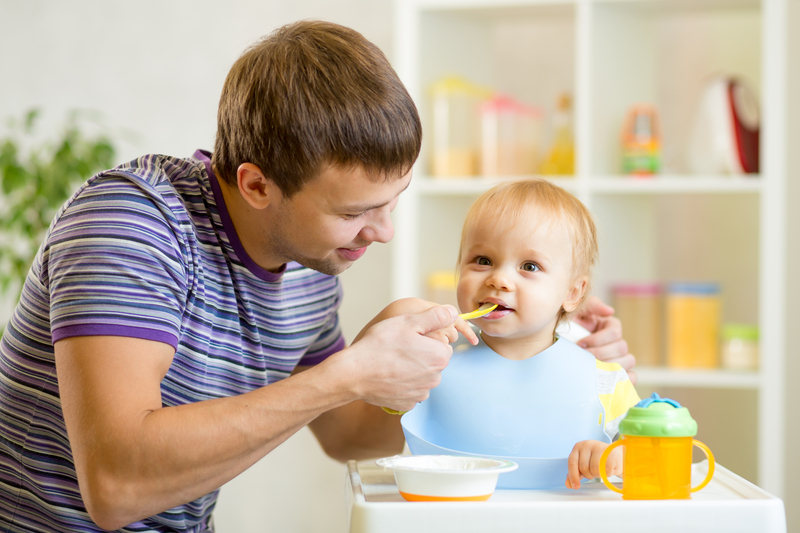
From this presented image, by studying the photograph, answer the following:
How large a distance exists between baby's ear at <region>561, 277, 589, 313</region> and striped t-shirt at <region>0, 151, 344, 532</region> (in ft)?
1.38

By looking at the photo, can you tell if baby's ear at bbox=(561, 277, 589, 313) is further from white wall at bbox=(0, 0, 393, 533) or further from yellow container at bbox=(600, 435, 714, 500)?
white wall at bbox=(0, 0, 393, 533)

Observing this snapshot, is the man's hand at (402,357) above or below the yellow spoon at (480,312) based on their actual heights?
below

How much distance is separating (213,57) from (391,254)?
0.95m

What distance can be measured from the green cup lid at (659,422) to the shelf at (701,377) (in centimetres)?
127

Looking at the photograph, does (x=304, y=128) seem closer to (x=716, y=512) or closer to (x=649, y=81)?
(x=716, y=512)

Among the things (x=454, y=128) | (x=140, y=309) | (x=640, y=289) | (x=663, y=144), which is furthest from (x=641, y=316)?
(x=140, y=309)

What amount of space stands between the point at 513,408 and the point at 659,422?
0.25 metres

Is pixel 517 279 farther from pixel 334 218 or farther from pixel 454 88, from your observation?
pixel 454 88

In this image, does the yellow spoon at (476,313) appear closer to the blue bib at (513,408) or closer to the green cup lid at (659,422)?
the blue bib at (513,408)

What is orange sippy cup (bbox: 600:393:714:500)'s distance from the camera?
30.9 inches

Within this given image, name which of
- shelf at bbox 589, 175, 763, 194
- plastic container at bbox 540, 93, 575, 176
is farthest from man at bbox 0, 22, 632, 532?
plastic container at bbox 540, 93, 575, 176

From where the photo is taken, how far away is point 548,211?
3.59 ft

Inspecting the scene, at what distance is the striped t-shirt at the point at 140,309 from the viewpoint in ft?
2.98

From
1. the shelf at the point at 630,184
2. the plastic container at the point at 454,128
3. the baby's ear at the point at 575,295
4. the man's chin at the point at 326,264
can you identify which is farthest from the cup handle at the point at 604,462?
the plastic container at the point at 454,128
